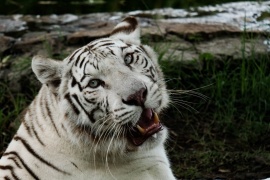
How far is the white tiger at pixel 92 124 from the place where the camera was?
9.87 feet

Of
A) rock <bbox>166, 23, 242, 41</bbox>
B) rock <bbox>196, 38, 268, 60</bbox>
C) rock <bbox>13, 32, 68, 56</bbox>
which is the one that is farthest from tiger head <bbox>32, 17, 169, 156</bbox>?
rock <bbox>166, 23, 242, 41</bbox>

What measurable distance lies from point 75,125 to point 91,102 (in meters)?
0.14

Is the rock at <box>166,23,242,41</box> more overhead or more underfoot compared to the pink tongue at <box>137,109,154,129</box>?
more underfoot

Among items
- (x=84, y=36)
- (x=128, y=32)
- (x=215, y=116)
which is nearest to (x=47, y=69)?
(x=128, y=32)

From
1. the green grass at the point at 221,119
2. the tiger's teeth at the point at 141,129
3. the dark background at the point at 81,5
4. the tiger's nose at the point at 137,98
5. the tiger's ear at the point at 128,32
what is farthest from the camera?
the dark background at the point at 81,5

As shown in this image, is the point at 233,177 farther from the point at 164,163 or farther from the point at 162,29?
the point at 162,29

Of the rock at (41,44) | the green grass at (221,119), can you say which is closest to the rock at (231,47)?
the green grass at (221,119)

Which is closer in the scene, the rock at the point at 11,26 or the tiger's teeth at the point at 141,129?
the tiger's teeth at the point at 141,129

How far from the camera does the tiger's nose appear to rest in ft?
9.42

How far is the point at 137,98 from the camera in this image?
2869 mm

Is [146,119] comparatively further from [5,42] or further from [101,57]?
[5,42]

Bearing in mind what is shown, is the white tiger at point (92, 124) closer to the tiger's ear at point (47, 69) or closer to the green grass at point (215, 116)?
the tiger's ear at point (47, 69)

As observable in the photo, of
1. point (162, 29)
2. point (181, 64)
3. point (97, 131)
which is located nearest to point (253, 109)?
point (181, 64)

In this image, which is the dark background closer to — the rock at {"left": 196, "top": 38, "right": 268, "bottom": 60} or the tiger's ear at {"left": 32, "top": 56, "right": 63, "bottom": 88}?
the rock at {"left": 196, "top": 38, "right": 268, "bottom": 60}
